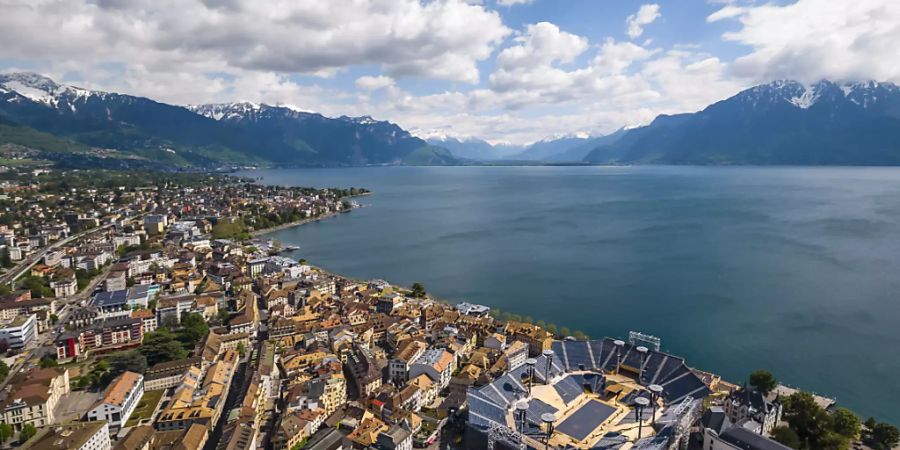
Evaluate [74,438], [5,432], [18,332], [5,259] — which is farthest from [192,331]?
[5,259]

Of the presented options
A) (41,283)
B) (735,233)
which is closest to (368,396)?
(41,283)

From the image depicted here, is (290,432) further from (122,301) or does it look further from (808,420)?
(122,301)

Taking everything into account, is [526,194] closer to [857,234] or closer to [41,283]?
[857,234]

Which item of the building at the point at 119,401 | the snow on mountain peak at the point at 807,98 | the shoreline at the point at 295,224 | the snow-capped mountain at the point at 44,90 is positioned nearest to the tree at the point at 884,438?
the building at the point at 119,401

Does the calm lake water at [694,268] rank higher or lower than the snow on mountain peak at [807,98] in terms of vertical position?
lower

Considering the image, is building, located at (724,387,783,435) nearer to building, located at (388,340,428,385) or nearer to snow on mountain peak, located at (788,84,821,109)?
building, located at (388,340,428,385)

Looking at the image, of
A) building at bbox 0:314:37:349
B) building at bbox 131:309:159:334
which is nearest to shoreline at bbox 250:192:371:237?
building at bbox 131:309:159:334

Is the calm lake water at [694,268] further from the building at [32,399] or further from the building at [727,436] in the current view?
the building at [32,399]
